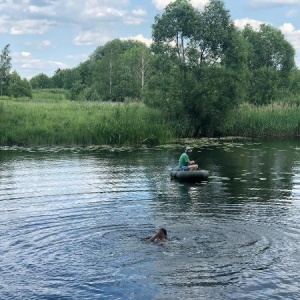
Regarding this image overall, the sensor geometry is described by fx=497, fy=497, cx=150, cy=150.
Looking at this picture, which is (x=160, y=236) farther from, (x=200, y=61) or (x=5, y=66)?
(x=5, y=66)

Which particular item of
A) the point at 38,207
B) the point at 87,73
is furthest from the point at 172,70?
the point at 87,73

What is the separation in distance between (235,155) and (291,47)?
170 feet

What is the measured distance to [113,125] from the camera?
42.7 m

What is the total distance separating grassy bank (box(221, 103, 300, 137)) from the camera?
164 feet

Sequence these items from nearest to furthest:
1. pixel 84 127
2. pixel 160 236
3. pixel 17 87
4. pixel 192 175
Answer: pixel 160 236 < pixel 192 175 < pixel 84 127 < pixel 17 87

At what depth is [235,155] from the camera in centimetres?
3444

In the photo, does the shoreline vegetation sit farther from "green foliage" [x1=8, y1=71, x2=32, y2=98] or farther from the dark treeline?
"green foliage" [x1=8, y1=71, x2=32, y2=98]

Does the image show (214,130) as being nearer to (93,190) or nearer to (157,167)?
(157,167)

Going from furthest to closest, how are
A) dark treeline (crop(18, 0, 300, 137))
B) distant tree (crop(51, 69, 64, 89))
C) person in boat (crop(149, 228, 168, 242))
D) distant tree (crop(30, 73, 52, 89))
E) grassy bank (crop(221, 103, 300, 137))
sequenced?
1. distant tree (crop(51, 69, 64, 89))
2. distant tree (crop(30, 73, 52, 89))
3. grassy bank (crop(221, 103, 300, 137))
4. dark treeline (crop(18, 0, 300, 137))
5. person in boat (crop(149, 228, 168, 242))

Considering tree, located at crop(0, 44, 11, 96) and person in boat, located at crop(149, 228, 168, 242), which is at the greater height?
tree, located at crop(0, 44, 11, 96)

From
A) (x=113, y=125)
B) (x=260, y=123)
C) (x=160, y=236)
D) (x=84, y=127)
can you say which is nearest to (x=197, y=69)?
(x=260, y=123)

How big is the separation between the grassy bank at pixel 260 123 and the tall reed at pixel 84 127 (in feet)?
24.4

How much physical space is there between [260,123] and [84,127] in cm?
1845

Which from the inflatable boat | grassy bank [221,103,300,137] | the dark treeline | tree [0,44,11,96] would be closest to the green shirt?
the inflatable boat
